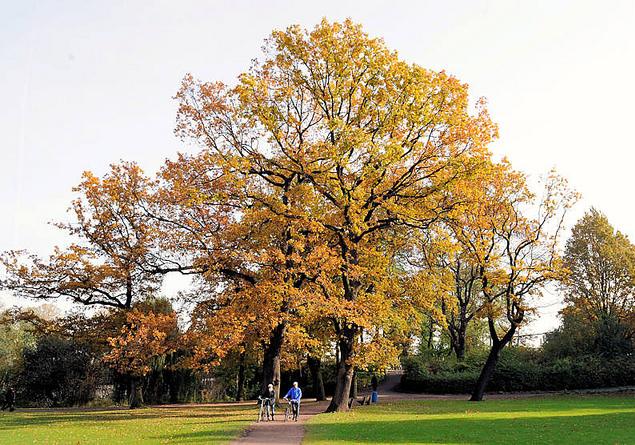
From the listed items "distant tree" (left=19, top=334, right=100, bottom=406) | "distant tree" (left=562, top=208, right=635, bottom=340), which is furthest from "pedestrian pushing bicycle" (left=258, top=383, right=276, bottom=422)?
"distant tree" (left=562, top=208, right=635, bottom=340)

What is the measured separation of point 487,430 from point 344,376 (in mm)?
11446

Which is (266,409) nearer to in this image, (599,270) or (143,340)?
(143,340)

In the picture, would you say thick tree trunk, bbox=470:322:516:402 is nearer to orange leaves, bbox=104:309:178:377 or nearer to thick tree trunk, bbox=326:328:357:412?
thick tree trunk, bbox=326:328:357:412

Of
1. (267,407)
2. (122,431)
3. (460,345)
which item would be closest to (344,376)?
(267,407)

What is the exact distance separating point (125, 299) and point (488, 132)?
25.7 metres

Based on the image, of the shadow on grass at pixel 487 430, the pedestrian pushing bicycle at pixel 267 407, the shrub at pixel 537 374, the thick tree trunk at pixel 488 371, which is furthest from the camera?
the shrub at pixel 537 374

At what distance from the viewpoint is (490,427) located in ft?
65.8

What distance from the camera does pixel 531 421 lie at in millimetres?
21844

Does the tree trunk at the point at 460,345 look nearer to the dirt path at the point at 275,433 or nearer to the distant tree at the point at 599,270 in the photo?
the distant tree at the point at 599,270

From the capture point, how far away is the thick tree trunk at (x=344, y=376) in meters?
29.3

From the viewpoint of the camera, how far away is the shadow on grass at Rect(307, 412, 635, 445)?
16672 mm

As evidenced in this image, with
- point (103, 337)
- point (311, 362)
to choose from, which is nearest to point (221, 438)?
point (103, 337)

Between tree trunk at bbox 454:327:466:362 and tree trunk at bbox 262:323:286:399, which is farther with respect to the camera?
tree trunk at bbox 454:327:466:362

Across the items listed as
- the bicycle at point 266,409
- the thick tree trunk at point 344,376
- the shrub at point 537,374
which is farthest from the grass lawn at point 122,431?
the shrub at point 537,374
